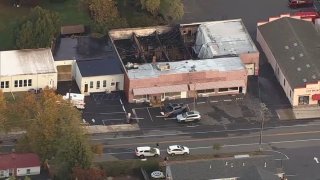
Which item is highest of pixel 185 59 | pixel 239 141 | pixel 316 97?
pixel 185 59

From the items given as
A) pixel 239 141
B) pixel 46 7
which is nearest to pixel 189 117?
pixel 239 141

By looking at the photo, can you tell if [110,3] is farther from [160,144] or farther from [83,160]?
[83,160]

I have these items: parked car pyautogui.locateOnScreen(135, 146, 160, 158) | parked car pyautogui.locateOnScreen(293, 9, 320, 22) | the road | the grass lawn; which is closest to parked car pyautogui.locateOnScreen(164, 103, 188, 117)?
the road

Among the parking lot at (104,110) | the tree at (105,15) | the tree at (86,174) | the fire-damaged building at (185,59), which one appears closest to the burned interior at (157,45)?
the fire-damaged building at (185,59)

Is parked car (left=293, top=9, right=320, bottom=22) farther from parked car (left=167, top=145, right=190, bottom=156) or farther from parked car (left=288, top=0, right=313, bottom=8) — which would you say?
parked car (left=167, top=145, right=190, bottom=156)

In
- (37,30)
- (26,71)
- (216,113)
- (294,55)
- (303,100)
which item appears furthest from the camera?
(294,55)

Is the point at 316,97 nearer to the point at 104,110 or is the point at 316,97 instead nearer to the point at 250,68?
the point at 250,68

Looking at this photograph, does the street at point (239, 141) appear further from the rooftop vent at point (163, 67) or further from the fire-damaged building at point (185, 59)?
the rooftop vent at point (163, 67)
